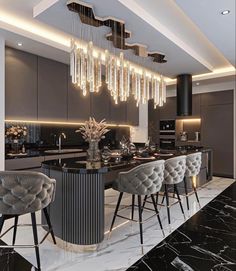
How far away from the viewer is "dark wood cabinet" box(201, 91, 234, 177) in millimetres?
6359

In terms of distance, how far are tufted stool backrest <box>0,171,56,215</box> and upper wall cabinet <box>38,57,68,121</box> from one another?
253 centimetres

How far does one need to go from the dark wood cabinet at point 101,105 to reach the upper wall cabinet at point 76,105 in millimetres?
202

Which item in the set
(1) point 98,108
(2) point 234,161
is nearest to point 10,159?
(1) point 98,108

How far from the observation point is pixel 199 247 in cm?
246

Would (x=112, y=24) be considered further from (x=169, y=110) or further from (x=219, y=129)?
(x=169, y=110)

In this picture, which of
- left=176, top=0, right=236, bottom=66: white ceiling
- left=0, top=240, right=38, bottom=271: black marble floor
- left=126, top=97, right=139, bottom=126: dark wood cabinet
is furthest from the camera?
left=126, top=97, right=139, bottom=126: dark wood cabinet

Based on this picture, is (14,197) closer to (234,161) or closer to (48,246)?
(48,246)

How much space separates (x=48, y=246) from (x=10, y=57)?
3.02m

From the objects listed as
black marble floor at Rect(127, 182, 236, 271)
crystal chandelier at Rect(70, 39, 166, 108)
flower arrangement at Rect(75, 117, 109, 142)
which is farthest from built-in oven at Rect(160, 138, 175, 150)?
flower arrangement at Rect(75, 117, 109, 142)

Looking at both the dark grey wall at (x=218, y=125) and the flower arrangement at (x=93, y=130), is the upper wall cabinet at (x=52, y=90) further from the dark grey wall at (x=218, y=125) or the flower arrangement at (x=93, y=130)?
the dark grey wall at (x=218, y=125)

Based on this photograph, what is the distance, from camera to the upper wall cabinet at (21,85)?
374 centimetres

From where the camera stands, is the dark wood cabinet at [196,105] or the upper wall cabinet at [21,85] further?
the dark wood cabinet at [196,105]

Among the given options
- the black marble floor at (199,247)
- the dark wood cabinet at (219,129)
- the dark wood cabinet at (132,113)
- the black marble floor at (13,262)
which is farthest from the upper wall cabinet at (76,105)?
the dark wood cabinet at (219,129)

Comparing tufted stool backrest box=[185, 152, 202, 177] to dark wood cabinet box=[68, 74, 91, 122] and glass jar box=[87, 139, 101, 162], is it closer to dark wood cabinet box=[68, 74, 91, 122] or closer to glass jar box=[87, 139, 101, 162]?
glass jar box=[87, 139, 101, 162]
